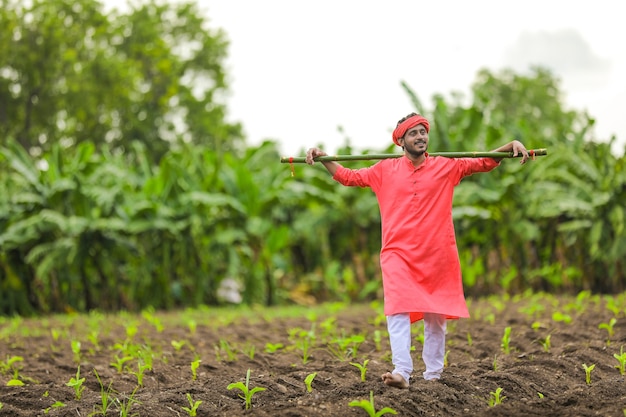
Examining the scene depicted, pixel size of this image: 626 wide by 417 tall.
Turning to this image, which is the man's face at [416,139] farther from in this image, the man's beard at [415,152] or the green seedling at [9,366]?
the green seedling at [9,366]

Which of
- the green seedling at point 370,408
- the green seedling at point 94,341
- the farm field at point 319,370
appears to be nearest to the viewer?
the green seedling at point 370,408

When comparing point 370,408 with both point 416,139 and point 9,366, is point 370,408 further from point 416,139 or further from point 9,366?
point 9,366

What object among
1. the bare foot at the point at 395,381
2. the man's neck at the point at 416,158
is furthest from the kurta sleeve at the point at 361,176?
the bare foot at the point at 395,381

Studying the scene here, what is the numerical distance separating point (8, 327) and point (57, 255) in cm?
221

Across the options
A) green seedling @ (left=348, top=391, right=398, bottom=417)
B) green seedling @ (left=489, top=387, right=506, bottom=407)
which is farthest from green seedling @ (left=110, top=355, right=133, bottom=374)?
green seedling @ (left=489, top=387, right=506, bottom=407)

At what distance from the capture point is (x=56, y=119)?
26.8 meters

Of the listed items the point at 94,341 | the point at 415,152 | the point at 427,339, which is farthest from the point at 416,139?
the point at 94,341

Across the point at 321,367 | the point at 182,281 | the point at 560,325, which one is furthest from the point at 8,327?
the point at 560,325

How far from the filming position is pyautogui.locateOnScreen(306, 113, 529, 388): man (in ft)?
13.7

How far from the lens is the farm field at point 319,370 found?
12.6ft

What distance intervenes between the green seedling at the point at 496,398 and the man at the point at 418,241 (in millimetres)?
452

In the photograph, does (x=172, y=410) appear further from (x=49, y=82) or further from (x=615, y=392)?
(x=49, y=82)

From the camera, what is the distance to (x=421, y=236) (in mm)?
4250

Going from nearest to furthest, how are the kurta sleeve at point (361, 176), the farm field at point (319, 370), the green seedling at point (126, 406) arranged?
the green seedling at point (126, 406)
the farm field at point (319, 370)
the kurta sleeve at point (361, 176)
